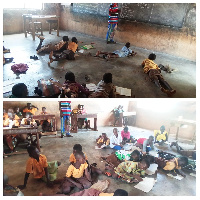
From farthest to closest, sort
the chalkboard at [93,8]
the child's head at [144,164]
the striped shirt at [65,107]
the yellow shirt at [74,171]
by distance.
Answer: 1. the chalkboard at [93,8]
2. the striped shirt at [65,107]
3. the child's head at [144,164]
4. the yellow shirt at [74,171]

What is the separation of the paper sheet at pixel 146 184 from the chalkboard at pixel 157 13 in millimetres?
4156

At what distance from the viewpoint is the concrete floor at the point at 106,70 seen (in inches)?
143

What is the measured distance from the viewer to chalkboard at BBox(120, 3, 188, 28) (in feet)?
17.0

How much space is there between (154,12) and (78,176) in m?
4.84

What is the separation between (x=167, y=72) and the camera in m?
→ 4.50

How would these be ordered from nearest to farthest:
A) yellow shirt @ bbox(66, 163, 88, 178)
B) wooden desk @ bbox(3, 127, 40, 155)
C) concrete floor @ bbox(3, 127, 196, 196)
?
concrete floor @ bbox(3, 127, 196, 196) < yellow shirt @ bbox(66, 163, 88, 178) < wooden desk @ bbox(3, 127, 40, 155)

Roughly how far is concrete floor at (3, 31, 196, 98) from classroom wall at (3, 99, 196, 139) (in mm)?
383

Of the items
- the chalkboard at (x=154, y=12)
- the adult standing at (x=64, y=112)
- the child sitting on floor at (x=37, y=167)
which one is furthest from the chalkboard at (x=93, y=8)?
the child sitting on floor at (x=37, y=167)

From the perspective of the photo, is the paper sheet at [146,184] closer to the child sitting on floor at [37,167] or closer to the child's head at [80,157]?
the child's head at [80,157]

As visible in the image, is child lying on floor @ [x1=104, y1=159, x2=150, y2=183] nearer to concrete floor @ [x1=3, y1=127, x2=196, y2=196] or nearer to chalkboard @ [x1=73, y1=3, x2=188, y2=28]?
concrete floor @ [x1=3, y1=127, x2=196, y2=196]

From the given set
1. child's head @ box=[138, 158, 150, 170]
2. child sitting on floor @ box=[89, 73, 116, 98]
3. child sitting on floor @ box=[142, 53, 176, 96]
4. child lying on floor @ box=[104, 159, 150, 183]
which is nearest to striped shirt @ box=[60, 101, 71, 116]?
child sitting on floor @ box=[89, 73, 116, 98]

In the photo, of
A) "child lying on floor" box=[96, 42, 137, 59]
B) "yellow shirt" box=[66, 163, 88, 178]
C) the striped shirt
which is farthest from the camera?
"child lying on floor" box=[96, 42, 137, 59]

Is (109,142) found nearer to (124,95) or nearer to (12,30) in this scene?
(124,95)
